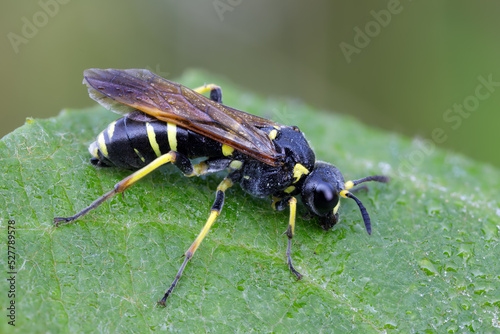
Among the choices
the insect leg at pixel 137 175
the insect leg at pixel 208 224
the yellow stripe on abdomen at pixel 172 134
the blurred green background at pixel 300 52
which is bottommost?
the blurred green background at pixel 300 52

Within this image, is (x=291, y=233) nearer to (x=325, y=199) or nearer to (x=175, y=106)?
(x=325, y=199)

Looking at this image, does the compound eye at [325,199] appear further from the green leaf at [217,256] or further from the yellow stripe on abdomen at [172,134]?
the yellow stripe on abdomen at [172,134]

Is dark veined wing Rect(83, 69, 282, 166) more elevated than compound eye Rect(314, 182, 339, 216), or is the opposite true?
dark veined wing Rect(83, 69, 282, 166)

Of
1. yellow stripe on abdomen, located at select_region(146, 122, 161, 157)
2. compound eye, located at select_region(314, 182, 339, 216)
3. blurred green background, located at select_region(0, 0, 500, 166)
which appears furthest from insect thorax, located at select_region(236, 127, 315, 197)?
blurred green background, located at select_region(0, 0, 500, 166)

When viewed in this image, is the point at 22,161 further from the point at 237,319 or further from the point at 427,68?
the point at 427,68

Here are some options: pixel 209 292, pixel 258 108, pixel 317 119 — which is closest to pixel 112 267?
pixel 209 292

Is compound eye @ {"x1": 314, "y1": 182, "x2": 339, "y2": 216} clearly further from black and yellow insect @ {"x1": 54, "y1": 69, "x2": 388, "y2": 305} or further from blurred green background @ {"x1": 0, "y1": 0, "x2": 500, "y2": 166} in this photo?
blurred green background @ {"x1": 0, "y1": 0, "x2": 500, "y2": 166}

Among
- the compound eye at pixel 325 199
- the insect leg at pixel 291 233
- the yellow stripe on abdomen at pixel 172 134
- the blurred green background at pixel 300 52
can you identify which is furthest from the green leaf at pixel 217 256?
the blurred green background at pixel 300 52
